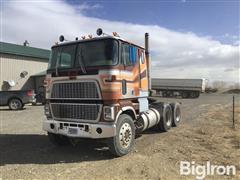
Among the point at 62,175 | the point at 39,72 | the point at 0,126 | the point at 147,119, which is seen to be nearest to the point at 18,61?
the point at 39,72

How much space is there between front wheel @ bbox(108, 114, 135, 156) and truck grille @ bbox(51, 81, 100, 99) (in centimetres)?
99

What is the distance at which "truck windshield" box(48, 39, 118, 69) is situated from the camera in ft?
24.4

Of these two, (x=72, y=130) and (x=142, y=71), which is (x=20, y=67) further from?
(x=72, y=130)

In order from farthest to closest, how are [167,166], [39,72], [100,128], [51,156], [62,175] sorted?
[39,72], [51,156], [100,128], [167,166], [62,175]

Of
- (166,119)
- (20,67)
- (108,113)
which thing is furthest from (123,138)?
(20,67)

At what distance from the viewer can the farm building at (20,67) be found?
30.9 m

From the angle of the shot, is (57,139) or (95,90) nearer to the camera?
(95,90)

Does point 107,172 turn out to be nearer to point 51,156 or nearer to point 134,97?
point 51,156

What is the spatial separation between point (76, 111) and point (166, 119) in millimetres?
4877

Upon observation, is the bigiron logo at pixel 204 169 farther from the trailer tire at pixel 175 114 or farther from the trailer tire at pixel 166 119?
the trailer tire at pixel 175 114

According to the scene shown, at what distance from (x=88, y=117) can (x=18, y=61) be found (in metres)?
27.3

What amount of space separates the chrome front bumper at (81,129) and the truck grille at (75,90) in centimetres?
70

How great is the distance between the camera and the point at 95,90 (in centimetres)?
738

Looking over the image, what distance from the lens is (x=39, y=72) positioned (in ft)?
115
